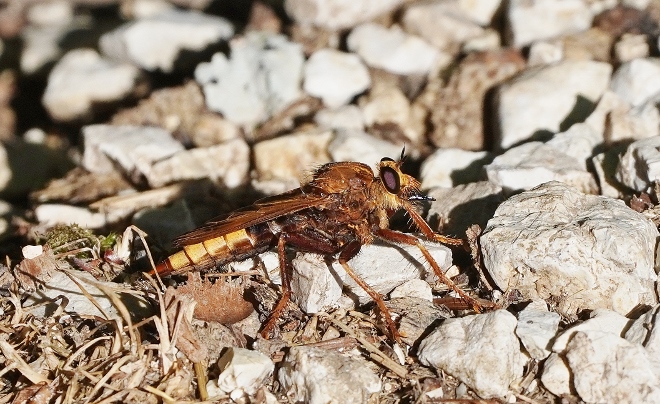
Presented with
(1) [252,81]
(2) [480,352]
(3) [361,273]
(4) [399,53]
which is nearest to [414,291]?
(3) [361,273]

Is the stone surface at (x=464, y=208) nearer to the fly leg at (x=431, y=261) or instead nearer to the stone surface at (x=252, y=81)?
the fly leg at (x=431, y=261)

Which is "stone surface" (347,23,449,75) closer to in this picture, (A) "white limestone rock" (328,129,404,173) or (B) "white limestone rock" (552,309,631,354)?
(A) "white limestone rock" (328,129,404,173)

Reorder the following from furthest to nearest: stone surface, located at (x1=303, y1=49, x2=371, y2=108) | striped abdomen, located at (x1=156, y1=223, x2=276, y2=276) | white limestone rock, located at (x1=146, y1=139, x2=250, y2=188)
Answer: stone surface, located at (x1=303, y1=49, x2=371, y2=108) < white limestone rock, located at (x1=146, y1=139, x2=250, y2=188) < striped abdomen, located at (x1=156, y1=223, x2=276, y2=276)

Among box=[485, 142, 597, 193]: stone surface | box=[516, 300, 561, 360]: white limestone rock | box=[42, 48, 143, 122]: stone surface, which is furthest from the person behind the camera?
box=[42, 48, 143, 122]: stone surface

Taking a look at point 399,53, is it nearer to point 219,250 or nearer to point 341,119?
point 341,119

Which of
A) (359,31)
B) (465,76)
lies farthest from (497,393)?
(359,31)

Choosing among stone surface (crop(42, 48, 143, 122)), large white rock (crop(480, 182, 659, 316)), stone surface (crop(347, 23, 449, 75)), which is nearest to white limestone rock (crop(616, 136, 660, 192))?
large white rock (crop(480, 182, 659, 316))
